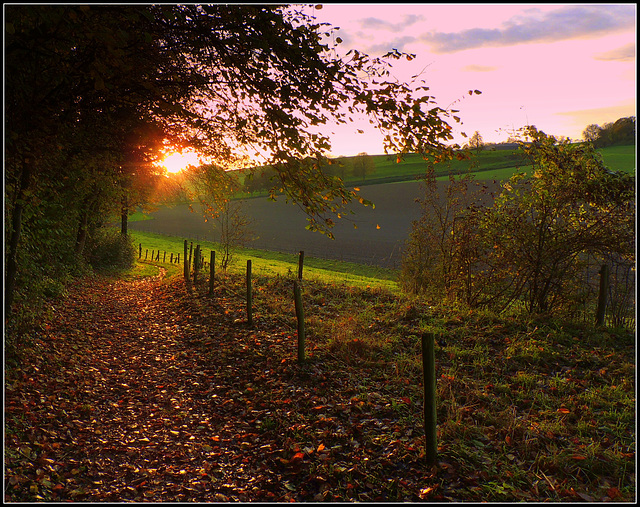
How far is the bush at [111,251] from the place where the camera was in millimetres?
25766

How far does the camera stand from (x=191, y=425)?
6504mm

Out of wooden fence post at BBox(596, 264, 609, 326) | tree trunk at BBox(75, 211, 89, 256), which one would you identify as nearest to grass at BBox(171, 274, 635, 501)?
wooden fence post at BBox(596, 264, 609, 326)

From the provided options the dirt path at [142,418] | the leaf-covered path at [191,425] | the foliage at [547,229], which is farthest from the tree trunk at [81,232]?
the foliage at [547,229]

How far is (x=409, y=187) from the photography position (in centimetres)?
7550

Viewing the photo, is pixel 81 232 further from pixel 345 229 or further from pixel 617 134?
pixel 617 134

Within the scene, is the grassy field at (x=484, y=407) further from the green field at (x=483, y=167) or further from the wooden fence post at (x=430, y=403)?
the green field at (x=483, y=167)

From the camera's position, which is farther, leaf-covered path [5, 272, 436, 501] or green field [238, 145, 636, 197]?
green field [238, 145, 636, 197]

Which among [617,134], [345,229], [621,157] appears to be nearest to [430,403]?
[345,229]

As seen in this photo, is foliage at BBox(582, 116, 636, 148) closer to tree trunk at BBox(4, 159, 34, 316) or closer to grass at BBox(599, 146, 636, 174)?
grass at BBox(599, 146, 636, 174)

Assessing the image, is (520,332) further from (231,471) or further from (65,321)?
(65,321)

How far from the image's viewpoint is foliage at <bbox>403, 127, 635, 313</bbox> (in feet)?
34.5

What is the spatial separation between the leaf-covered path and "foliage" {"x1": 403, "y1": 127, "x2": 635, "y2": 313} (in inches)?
259

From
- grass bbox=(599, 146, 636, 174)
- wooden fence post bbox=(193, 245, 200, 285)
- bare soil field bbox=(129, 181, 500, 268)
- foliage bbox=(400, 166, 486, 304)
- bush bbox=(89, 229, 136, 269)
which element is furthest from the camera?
bare soil field bbox=(129, 181, 500, 268)

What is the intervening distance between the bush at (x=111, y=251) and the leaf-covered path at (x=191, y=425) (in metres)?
17.0
